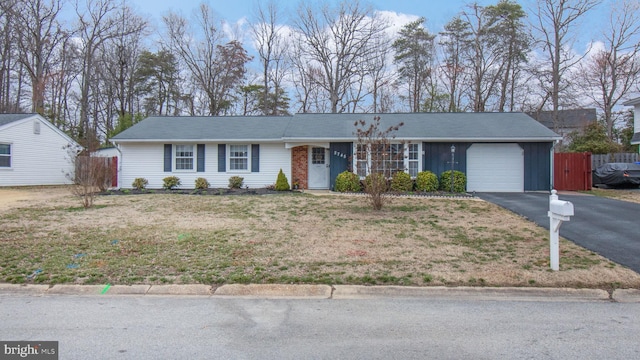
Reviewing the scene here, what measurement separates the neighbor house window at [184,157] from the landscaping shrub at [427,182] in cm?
1034

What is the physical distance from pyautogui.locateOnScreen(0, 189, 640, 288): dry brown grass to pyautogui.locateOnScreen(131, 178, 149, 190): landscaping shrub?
7.08 meters

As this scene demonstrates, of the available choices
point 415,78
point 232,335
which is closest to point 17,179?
point 232,335

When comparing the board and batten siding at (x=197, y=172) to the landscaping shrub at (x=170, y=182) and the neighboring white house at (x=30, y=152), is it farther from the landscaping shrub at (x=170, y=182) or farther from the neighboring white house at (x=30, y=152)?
the neighboring white house at (x=30, y=152)

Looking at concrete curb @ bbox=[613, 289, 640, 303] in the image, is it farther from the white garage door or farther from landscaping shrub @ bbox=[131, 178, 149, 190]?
landscaping shrub @ bbox=[131, 178, 149, 190]

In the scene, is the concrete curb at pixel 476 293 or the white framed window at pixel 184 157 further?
the white framed window at pixel 184 157

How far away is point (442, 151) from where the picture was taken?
16.8 metres

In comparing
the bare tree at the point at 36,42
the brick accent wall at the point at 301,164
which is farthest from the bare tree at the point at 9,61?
the brick accent wall at the point at 301,164

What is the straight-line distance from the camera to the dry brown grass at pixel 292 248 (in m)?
5.13

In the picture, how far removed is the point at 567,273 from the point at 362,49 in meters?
29.0

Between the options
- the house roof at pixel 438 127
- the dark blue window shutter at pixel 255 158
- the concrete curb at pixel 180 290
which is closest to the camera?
the concrete curb at pixel 180 290

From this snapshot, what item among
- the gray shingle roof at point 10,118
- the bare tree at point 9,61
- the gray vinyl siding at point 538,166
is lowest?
the gray vinyl siding at point 538,166

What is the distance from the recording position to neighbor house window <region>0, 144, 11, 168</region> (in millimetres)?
20323

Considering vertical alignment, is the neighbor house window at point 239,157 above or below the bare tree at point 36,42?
below

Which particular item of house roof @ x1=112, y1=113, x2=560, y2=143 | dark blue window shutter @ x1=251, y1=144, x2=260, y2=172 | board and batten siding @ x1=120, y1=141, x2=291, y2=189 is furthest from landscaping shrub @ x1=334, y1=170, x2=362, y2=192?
dark blue window shutter @ x1=251, y1=144, x2=260, y2=172
